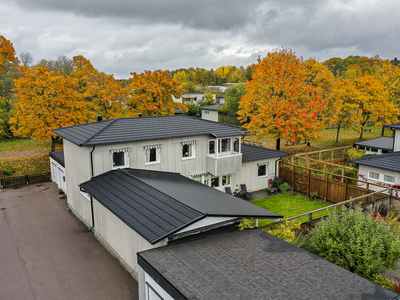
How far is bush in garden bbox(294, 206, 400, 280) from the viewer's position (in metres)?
10.4

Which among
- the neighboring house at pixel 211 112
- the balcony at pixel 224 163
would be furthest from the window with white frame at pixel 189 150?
the neighboring house at pixel 211 112

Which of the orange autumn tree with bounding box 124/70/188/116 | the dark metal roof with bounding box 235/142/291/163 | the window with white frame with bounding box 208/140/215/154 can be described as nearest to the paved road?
the window with white frame with bounding box 208/140/215/154

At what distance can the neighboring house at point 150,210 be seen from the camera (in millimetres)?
10883

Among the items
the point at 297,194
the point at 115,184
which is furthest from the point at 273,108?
the point at 115,184

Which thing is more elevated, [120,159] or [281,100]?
[281,100]

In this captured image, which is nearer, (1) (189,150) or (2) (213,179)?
(1) (189,150)

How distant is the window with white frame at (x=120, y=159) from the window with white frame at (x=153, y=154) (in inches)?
53.8

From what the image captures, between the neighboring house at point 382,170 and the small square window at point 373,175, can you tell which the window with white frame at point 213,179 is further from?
the small square window at point 373,175

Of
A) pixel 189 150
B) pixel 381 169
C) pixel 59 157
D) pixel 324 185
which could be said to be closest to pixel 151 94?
pixel 59 157

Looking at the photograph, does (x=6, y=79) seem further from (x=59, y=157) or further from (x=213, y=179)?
(x=213, y=179)

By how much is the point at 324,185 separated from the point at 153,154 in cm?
1298

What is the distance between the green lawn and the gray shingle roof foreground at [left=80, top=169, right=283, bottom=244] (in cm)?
683

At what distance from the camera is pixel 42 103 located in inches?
1113

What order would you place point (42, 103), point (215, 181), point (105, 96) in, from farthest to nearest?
point (105, 96) < point (42, 103) < point (215, 181)
